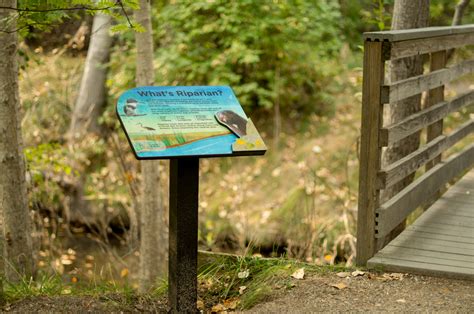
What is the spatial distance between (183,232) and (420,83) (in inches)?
98.8

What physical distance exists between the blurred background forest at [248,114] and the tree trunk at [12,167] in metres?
4.31

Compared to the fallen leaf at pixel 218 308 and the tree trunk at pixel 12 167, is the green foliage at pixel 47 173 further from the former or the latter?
the fallen leaf at pixel 218 308

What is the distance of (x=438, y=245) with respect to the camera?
→ 548 centimetres

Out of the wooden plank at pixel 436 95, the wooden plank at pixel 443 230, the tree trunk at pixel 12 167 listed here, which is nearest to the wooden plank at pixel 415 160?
the wooden plank at pixel 436 95

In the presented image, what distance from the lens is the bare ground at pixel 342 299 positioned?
14.6 ft

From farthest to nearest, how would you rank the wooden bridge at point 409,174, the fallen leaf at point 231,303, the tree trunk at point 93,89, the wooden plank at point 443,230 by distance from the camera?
the tree trunk at point 93,89 → the wooden plank at point 443,230 → the wooden bridge at point 409,174 → the fallen leaf at point 231,303

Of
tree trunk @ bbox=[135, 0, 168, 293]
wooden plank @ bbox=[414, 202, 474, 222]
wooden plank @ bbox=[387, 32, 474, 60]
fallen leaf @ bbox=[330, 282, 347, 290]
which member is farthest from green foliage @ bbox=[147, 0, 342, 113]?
fallen leaf @ bbox=[330, 282, 347, 290]

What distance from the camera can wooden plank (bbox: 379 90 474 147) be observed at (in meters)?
5.00

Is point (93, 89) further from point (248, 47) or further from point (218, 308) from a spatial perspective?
point (218, 308)

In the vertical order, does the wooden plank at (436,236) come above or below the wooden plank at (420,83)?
below

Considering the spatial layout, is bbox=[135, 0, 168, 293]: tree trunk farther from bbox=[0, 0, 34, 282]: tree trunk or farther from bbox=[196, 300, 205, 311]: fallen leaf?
bbox=[196, 300, 205, 311]: fallen leaf

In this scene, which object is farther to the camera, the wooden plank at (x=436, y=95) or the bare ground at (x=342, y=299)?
the wooden plank at (x=436, y=95)

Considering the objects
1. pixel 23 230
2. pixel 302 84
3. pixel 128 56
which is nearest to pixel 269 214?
pixel 302 84

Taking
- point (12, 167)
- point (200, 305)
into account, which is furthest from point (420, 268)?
point (12, 167)
